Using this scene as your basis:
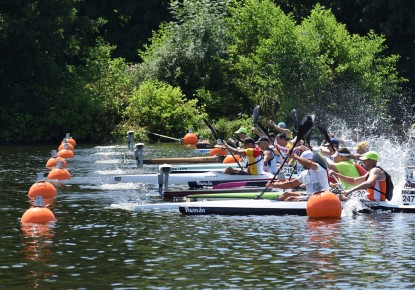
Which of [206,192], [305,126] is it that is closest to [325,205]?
[305,126]

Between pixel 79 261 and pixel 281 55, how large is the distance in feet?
118

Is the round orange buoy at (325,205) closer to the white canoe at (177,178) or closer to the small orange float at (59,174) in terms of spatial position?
the white canoe at (177,178)

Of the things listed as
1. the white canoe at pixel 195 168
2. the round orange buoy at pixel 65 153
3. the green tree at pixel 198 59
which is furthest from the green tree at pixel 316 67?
the white canoe at pixel 195 168

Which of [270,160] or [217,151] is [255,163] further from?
[217,151]

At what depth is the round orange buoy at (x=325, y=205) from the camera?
22703 mm

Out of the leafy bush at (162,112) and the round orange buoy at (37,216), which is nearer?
the round orange buoy at (37,216)

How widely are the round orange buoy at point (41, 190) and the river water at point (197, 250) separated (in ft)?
1.66

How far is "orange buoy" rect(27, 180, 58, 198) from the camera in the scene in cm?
2783

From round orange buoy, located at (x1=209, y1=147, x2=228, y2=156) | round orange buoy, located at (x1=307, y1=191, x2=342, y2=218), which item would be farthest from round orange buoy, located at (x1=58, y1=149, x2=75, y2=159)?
round orange buoy, located at (x1=307, y1=191, x2=342, y2=218)

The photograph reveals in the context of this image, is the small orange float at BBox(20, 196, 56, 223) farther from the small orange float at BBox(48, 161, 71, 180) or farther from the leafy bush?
the leafy bush

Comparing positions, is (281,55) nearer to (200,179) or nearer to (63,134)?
(63,134)

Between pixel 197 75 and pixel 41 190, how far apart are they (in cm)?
3287

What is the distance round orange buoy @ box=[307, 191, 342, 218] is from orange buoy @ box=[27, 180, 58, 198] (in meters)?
7.88

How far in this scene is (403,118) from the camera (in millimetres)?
58688
